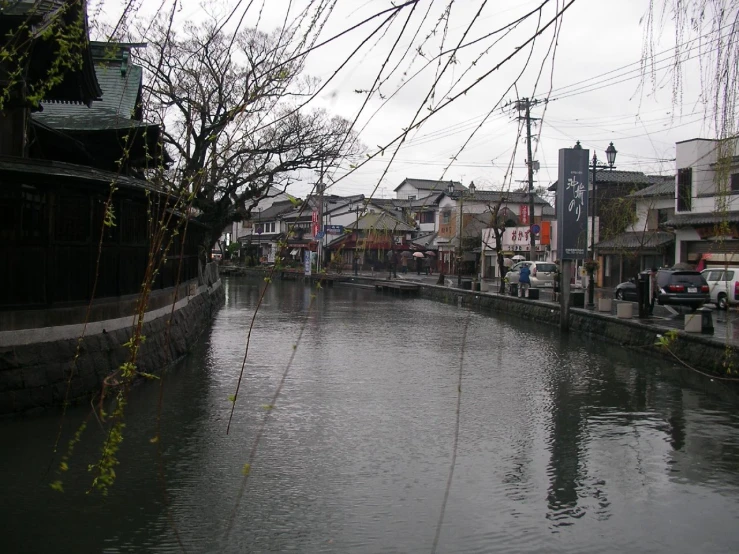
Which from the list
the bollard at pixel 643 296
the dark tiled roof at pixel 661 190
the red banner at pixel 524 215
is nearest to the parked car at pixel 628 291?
the dark tiled roof at pixel 661 190

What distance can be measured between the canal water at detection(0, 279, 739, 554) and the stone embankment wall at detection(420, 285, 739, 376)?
858 mm

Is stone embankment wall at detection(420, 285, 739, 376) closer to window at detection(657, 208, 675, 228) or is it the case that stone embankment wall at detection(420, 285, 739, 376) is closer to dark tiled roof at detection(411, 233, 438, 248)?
window at detection(657, 208, 675, 228)

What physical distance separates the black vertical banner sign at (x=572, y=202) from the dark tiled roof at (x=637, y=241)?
14.0 meters

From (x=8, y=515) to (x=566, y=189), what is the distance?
17.9 metres

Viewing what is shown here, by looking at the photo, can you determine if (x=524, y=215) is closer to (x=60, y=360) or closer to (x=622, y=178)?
(x=622, y=178)

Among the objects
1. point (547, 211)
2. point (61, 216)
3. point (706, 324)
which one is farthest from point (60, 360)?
point (547, 211)

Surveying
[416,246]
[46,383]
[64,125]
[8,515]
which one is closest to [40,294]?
[46,383]

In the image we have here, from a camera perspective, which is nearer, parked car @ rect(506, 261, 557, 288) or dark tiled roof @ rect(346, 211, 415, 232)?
dark tiled roof @ rect(346, 211, 415, 232)

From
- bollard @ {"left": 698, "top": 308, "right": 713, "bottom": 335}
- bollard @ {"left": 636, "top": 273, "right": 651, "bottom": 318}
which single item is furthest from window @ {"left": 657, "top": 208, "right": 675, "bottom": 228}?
bollard @ {"left": 698, "top": 308, "right": 713, "bottom": 335}

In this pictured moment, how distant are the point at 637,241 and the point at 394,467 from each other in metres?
32.1

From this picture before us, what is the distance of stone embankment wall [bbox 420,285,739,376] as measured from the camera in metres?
14.2

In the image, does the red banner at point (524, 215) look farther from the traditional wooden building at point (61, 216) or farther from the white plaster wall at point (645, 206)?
the traditional wooden building at point (61, 216)

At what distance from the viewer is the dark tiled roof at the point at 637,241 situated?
35.6m

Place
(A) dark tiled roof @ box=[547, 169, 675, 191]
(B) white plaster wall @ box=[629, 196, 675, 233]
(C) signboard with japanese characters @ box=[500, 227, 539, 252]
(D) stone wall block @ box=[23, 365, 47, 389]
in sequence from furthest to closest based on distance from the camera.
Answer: (C) signboard with japanese characters @ box=[500, 227, 539, 252] → (A) dark tiled roof @ box=[547, 169, 675, 191] → (B) white plaster wall @ box=[629, 196, 675, 233] → (D) stone wall block @ box=[23, 365, 47, 389]
